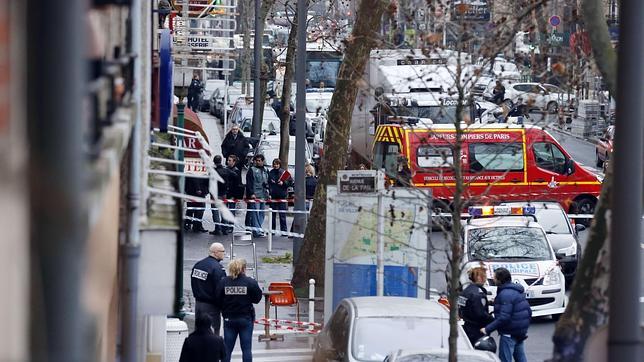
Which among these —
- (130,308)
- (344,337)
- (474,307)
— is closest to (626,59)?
(130,308)

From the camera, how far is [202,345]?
11.8 metres

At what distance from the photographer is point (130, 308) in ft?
26.3

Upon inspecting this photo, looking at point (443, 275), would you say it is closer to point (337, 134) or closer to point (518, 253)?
point (518, 253)

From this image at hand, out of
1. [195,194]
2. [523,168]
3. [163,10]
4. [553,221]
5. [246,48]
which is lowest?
[553,221]

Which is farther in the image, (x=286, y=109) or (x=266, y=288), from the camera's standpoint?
(x=286, y=109)

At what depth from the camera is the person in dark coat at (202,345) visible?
38.5ft

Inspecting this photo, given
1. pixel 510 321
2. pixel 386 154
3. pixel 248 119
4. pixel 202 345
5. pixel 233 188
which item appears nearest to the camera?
pixel 202 345

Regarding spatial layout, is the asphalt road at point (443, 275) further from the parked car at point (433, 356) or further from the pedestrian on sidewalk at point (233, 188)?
the parked car at point (433, 356)

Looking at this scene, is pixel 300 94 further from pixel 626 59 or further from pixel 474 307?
pixel 626 59

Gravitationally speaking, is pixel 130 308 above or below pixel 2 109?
below

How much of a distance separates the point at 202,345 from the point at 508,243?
869cm

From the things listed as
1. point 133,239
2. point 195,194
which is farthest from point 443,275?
point 133,239

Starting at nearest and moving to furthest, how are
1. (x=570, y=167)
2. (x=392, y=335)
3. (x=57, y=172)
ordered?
(x=57, y=172), (x=392, y=335), (x=570, y=167)

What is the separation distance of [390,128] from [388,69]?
394 cm
